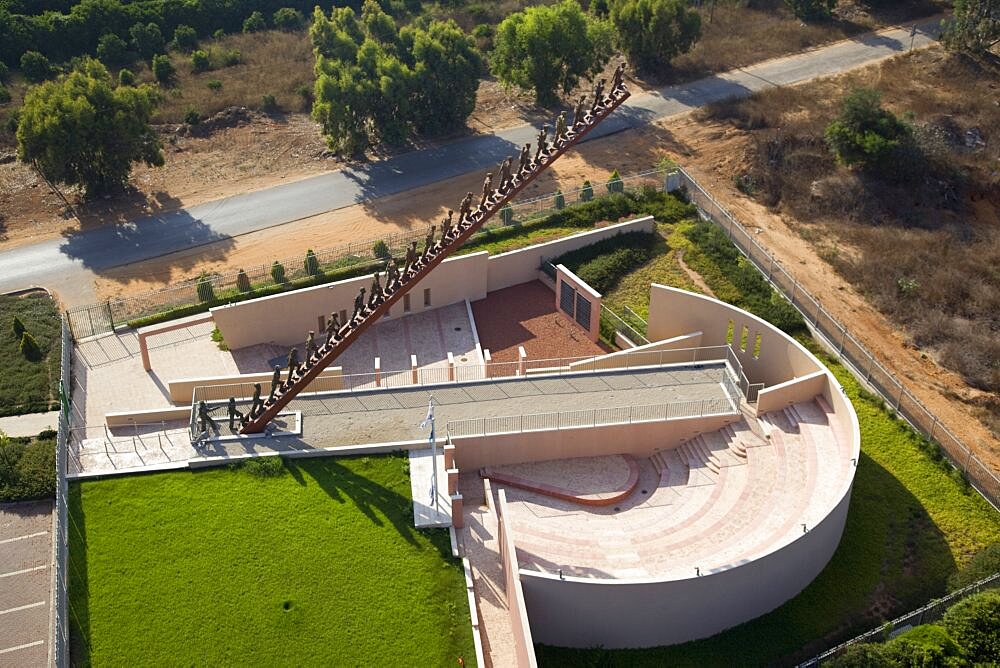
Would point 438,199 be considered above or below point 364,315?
below

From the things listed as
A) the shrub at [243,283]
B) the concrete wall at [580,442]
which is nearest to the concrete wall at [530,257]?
the shrub at [243,283]

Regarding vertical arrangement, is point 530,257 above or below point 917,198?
above

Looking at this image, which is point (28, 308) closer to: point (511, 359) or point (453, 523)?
point (511, 359)

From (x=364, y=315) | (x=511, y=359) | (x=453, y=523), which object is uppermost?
(x=364, y=315)

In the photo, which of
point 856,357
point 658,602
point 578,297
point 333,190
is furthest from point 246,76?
point 658,602

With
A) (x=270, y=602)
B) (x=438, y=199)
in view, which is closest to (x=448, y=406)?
(x=270, y=602)

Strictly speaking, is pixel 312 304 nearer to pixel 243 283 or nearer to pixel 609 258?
pixel 243 283

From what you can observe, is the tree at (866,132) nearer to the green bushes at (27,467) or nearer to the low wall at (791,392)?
the low wall at (791,392)
